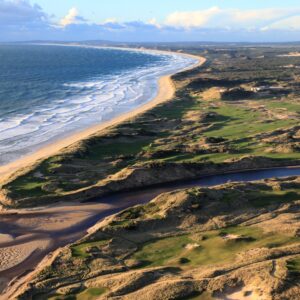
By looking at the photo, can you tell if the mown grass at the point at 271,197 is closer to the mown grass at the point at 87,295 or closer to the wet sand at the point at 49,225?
the wet sand at the point at 49,225

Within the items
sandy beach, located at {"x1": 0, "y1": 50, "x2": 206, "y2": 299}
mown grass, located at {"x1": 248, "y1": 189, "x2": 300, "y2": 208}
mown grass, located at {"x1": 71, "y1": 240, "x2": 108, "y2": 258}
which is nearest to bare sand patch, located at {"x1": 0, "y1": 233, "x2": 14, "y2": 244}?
sandy beach, located at {"x1": 0, "y1": 50, "x2": 206, "y2": 299}

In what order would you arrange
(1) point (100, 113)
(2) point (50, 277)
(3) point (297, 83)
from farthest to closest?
(3) point (297, 83) < (1) point (100, 113) < (2) point (50, 277)

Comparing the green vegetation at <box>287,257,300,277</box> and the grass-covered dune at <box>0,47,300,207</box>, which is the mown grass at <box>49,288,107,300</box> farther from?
the grass-covered dune at <box>0,47,300,207</box>

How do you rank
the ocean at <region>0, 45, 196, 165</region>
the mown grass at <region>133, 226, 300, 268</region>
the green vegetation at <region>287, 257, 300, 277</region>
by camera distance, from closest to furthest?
the green vegetation at <region>287, 257, 300, 277</region>, the mown grass at <region>133, 226, 300, 268</region>, the ocean at <region>0, 45, 196, 165</region>

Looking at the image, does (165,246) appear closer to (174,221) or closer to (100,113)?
(174,221)

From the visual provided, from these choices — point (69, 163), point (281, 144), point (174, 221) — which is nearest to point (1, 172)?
point (69, 163)

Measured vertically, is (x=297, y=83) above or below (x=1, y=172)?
above

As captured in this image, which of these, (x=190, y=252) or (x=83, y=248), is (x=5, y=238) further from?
(x=190, y=252)

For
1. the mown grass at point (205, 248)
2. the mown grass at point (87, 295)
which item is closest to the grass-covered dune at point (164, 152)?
the mown grass at point (205, 248)
